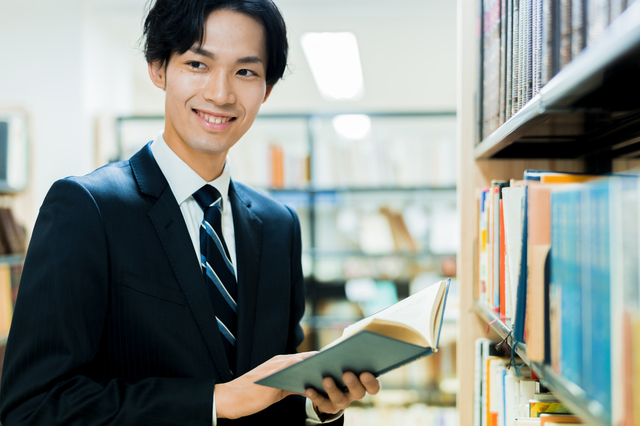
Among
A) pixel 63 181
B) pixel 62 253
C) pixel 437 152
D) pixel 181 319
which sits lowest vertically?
pixel 181 319

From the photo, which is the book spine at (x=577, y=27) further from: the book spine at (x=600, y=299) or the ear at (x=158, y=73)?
the ear at (x=158, y=73)

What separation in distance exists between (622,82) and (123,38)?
4.00 meters

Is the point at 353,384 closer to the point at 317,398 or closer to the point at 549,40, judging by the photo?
the point at 317,398

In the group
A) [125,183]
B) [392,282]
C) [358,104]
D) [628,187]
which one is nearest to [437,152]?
[392,282]

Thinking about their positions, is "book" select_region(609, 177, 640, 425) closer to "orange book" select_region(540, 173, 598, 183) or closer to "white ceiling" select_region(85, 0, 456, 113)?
"orange book" select_region(540, 173, 598, 183)

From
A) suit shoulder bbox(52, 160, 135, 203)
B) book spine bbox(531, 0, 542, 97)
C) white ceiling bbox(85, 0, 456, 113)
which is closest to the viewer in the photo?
book spine bbox(531, 0, 542, 97)

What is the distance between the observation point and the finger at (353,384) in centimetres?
80

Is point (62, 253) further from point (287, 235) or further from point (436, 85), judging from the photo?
point (436, 85)

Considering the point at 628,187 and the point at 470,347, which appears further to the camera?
the point at 470,347

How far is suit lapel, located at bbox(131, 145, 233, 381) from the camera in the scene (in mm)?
1020

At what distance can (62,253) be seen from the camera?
0.90 meters

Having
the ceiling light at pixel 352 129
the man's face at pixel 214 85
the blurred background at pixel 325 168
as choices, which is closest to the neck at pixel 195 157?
the man's face at pixel 214 85

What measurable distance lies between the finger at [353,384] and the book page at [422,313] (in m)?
0.08

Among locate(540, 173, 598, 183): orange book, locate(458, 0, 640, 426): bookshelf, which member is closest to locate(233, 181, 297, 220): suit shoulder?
locate(458, 0, 640, 426): bookshelf
